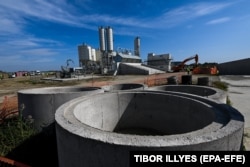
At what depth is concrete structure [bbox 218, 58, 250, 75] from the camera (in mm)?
31344

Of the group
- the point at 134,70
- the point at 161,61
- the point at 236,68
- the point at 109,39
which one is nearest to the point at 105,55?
the point at 109,39

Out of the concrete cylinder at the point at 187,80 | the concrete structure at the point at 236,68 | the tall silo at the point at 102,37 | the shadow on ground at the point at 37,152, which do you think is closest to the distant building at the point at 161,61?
the tall silo at the point at 102,37

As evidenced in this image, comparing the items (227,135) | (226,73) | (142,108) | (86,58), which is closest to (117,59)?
(86,58)

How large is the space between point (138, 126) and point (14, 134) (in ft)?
16.7

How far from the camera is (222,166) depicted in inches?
113

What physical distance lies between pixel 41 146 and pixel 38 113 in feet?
4.57

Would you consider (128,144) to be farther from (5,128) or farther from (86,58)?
(86,58)

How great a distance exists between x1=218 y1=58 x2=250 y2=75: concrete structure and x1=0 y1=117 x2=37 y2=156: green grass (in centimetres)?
3462

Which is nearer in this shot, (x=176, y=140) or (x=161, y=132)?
(x=176, y=140)

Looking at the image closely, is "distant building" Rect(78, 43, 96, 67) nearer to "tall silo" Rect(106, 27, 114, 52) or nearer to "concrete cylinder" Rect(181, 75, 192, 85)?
"tall silo" Rect(106, 27, 114, 52)

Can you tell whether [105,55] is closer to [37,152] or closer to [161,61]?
[161,61]

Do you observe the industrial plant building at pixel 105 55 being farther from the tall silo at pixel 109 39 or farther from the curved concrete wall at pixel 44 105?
the curved concrete wall at pixel 44 105

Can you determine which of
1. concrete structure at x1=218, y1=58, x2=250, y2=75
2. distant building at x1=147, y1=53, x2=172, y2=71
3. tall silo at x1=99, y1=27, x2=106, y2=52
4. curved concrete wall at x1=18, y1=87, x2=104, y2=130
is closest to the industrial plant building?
tall silo at x1=99, y1=27, x2=106, y2=52

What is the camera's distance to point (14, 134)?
715cm
